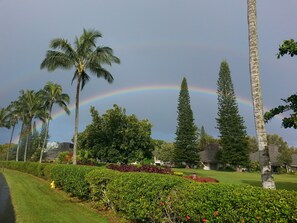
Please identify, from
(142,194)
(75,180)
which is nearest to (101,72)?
(75,180)

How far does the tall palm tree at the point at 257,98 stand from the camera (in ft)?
26.3

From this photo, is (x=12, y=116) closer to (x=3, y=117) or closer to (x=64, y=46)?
(x=3, y=117)

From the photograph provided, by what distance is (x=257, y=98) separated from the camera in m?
8.80

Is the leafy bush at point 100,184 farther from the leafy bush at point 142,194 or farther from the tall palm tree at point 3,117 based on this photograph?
the tall palm tree at point 3,117

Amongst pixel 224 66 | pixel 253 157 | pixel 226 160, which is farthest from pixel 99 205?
pixel 253 157

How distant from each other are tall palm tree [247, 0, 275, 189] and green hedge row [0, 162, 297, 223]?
6.28 ft

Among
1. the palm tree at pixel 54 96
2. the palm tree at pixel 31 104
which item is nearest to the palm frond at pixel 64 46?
the palm tree at pixel 54 96

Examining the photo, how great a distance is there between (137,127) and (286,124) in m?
23.4

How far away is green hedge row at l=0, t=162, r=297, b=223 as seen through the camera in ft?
17.4

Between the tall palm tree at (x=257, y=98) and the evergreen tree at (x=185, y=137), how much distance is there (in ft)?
222

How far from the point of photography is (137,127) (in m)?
32.5

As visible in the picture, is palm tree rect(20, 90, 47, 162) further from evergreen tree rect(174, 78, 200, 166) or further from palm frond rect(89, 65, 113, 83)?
palm frond rect(89, 65, 113, 83)

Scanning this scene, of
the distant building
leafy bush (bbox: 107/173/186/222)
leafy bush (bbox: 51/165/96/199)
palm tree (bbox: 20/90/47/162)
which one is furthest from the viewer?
the distant building

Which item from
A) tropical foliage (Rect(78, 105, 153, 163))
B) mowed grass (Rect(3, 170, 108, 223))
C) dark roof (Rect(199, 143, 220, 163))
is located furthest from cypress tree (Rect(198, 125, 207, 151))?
mowed grass (Rect(3, 170, 108, 223))
